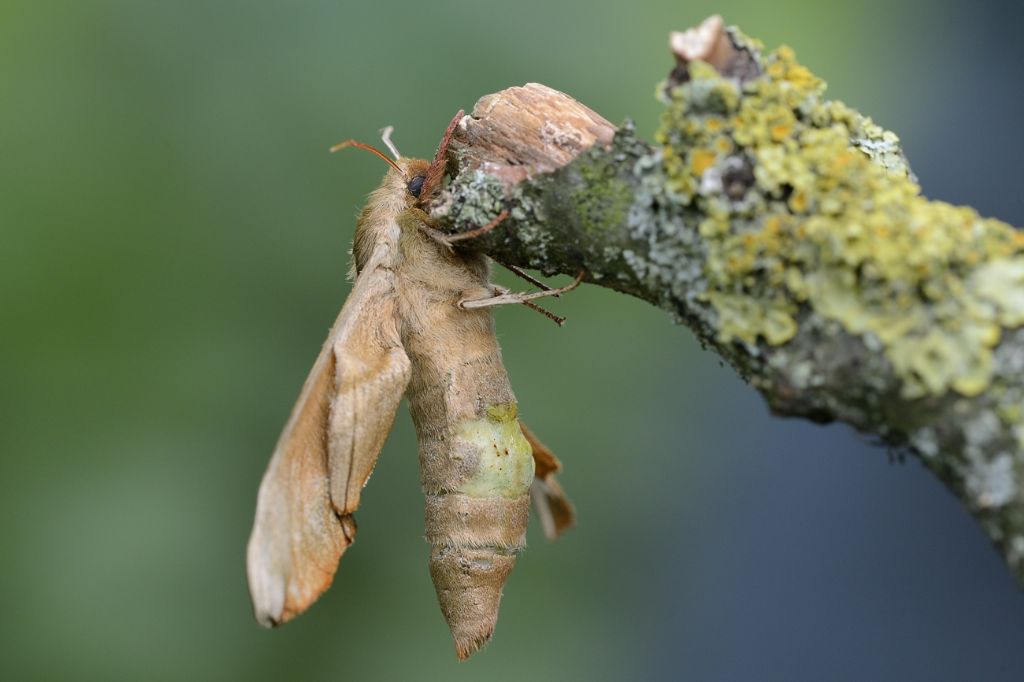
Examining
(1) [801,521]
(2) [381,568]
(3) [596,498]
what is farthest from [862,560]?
(2) [381,568]

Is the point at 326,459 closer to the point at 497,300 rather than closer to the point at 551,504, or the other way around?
the point at 497,300

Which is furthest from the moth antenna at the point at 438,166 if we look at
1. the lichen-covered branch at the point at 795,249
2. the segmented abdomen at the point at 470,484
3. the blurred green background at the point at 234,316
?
the blurred green background at the point at 234,316

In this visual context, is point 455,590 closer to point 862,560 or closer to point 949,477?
point 949,477

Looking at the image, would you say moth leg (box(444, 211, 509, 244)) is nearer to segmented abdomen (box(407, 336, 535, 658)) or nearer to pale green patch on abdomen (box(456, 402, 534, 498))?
segmented abdomen (box(407, 336, 535, 658))

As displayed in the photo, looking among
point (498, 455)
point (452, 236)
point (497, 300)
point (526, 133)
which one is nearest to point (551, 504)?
point (498, 455)

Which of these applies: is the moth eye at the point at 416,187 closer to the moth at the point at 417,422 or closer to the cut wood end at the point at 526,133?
the moth at the point at 417,422
